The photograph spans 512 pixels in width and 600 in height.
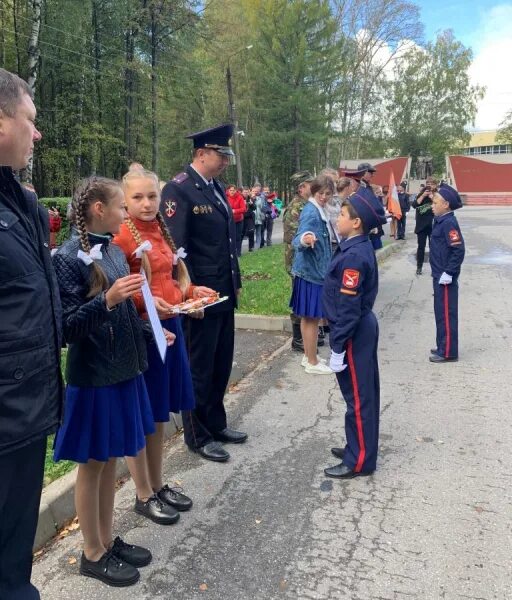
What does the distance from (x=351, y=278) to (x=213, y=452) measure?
1.60m

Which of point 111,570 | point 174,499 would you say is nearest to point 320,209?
point 174,499

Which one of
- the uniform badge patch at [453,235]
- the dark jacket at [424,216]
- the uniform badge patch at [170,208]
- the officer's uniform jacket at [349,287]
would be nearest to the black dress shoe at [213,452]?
the officer's uniform jacket at [349,287]

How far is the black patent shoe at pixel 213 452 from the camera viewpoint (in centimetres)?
402

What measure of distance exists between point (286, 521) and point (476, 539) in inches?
41.3

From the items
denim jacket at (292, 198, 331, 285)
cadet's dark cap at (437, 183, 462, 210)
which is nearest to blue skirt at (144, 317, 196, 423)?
denim jacket at (292, 198, 331, 285)

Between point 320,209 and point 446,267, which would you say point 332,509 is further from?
point 446,267

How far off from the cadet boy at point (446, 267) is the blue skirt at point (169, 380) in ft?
12.5

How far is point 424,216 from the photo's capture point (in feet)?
41.6

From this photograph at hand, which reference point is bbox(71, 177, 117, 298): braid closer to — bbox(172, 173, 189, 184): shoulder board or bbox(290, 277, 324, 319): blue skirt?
bbox(172, 173, 189, 184): shoulder board

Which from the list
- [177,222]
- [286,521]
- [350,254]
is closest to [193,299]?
[177,222]

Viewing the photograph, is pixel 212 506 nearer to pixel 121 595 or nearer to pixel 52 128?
pixel 121 595

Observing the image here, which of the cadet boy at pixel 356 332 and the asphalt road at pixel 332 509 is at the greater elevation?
the cadet boy at pixel 356 332

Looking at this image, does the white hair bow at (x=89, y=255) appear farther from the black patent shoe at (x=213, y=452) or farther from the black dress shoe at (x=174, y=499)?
the black patent shoe at (x=213, y=452)

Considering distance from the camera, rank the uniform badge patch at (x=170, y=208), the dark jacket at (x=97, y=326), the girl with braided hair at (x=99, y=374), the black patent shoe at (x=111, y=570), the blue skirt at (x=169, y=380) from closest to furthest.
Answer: the dark jacket at (x=97, y=326), the girl with braided hair at (x=99, y=374), the black patent shoe at (x=111, y=570), the blue skirt at (x=169, y=380), the uniform badge patch at (x=170, y=208)
